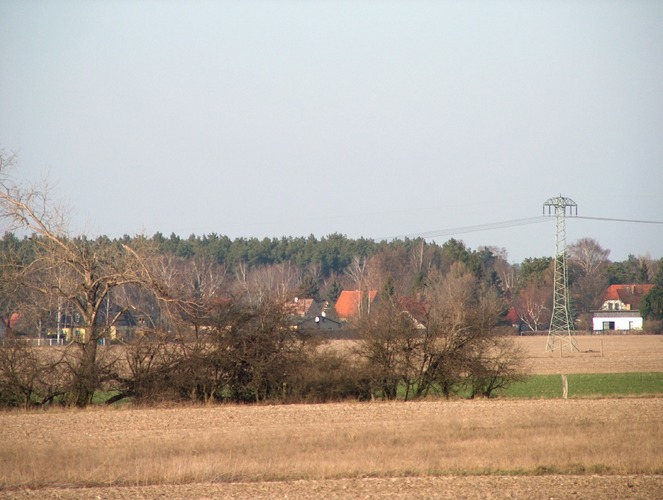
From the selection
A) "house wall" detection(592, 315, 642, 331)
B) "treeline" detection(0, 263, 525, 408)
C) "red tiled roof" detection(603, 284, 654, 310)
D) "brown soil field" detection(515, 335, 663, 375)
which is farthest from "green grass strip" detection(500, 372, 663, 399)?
"red tiled roof" detection(603, 284, 654, 310)

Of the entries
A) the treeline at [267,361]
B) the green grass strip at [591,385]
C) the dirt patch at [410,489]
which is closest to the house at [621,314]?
the green grass strip at [591,385]

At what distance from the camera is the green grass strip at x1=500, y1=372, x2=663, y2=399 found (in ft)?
96.9

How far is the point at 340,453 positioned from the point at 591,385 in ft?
66.8

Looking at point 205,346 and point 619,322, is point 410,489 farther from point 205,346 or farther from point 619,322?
point 619,322

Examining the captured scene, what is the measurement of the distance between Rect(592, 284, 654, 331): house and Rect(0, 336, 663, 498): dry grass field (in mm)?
89915

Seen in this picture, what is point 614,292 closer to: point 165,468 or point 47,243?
point 47,243

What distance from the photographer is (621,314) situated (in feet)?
357

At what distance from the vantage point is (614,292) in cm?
12244

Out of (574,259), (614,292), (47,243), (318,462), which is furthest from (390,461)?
(574,259)

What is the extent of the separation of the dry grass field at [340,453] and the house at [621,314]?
89915mm

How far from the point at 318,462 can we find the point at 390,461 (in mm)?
1375

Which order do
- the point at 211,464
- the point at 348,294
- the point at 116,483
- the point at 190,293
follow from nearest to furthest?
the point at 116,483, the point at 211,464, the point at 190,293, the point at 348,294

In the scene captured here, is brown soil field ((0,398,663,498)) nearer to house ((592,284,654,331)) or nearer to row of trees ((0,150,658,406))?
row of trees ((0,150,658,406))

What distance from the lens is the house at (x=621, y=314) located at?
354 ft
